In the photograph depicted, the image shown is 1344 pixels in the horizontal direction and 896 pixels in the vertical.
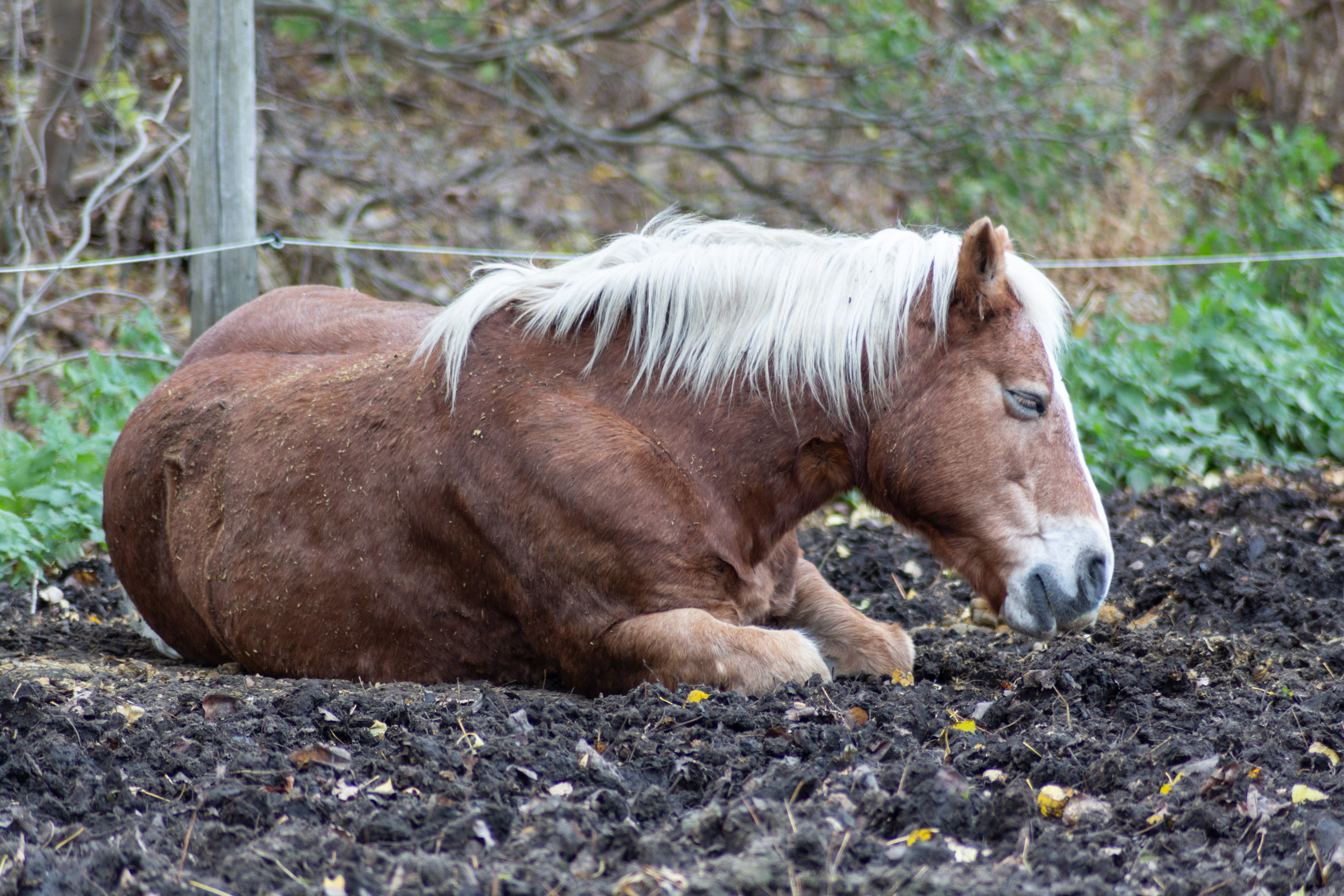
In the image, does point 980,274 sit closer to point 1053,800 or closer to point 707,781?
point 1053,800

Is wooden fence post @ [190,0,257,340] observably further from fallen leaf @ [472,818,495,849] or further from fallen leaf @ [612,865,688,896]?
fallen leaf @ [612,865,688,896]

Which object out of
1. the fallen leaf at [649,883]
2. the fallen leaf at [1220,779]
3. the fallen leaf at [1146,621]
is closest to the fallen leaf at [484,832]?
the fallen leaf at [649,883]

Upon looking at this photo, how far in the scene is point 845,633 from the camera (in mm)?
3623

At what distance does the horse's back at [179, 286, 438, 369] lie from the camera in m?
4.24

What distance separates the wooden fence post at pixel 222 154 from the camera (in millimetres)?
5090

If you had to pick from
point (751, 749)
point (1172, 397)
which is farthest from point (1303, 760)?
point (1172, 397)

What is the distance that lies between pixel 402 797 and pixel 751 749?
752mm

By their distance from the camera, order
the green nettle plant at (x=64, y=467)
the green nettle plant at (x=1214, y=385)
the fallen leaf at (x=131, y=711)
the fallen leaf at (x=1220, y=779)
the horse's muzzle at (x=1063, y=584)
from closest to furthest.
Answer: the fallen leaf at (x=1220, y=779), the fallen leaf at (x=131, y=711), the horse's muzzle at (x=1063, y=584), the green nettle plant at (x=64, y=467), the green nettle plant at (x=1214, y=385)

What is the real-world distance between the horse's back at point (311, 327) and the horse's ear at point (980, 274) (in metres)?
1.84

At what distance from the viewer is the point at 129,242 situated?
7.45 metres

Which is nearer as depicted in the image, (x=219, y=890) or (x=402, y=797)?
(x=219, y=890)

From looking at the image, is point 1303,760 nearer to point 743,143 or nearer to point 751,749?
point 751,749

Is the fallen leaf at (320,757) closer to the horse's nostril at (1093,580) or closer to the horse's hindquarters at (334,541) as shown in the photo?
the horse's hindquarters at (334,541)

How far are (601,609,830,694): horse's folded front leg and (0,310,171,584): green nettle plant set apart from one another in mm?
2828
